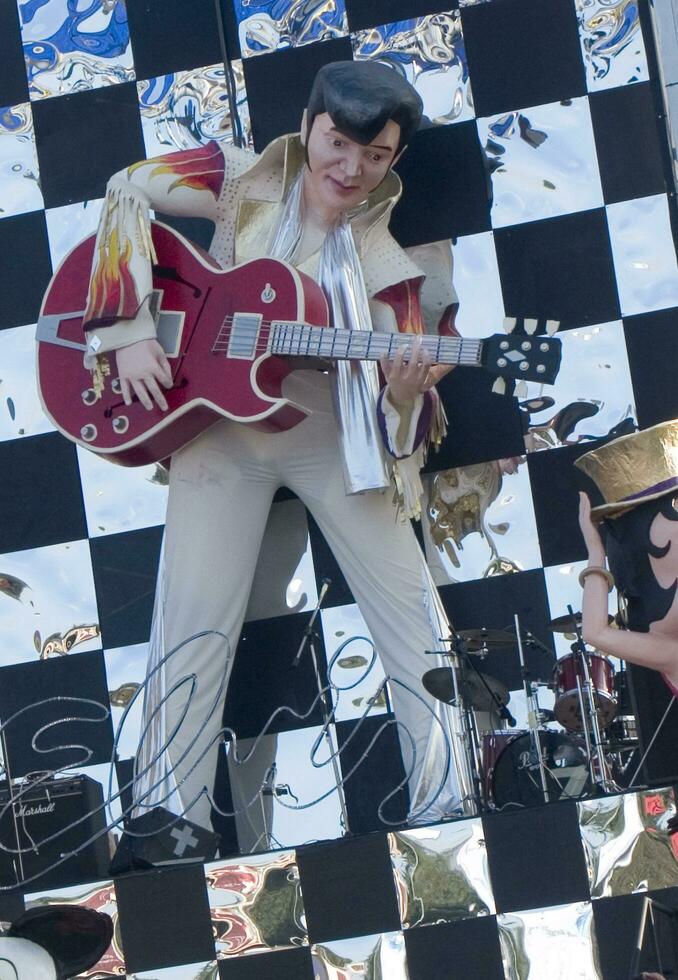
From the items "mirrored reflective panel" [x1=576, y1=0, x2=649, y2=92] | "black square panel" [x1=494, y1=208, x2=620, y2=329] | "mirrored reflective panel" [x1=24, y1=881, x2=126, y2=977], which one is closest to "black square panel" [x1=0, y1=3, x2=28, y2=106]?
"black square panel" [x1=494, y1=208, x2=620, y2=329]

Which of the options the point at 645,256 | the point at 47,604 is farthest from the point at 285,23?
the point at 47,604

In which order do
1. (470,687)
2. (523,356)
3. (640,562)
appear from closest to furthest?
1. (640,562)
2. (523,356)
3. (470,687)

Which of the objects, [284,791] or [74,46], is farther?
[74,46]

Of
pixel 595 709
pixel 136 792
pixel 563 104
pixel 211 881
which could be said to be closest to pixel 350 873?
pixel 211 881

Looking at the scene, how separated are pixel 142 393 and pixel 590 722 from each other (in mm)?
1110

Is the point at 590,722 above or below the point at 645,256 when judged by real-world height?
below

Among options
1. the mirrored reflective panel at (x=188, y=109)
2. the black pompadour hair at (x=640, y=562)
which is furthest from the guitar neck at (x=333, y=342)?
the mirrored reflective panel at (x=188, y=109)

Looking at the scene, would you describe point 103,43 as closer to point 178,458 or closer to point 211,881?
point 178,458

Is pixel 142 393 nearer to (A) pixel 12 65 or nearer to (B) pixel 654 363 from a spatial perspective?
(B) pixel 654 363

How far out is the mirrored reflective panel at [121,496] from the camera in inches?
155

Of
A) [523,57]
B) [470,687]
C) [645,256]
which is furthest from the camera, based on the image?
[523,57]

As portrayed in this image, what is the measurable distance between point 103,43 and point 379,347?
1365 mm

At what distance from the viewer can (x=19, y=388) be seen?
4.05 meters

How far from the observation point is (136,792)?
3203 millimetres
